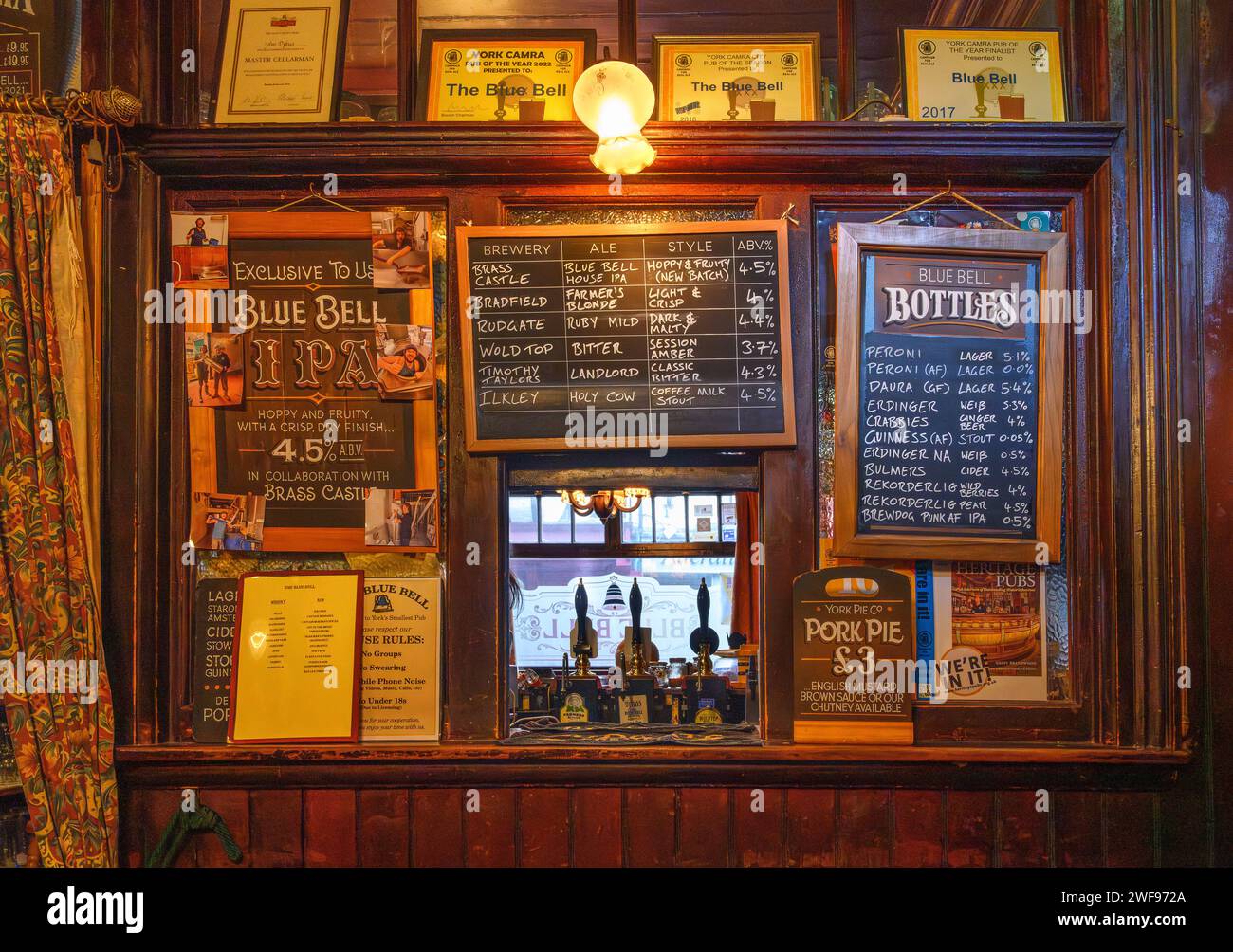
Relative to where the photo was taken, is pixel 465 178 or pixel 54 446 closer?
pixel 54 446

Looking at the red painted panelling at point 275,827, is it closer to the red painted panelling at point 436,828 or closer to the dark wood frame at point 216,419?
the red painted panelling at point 436,828

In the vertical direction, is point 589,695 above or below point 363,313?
below

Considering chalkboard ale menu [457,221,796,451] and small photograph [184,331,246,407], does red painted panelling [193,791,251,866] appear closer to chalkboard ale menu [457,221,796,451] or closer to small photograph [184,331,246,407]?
small photograph [184,331,246,407]

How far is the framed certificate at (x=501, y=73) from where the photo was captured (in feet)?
10.7

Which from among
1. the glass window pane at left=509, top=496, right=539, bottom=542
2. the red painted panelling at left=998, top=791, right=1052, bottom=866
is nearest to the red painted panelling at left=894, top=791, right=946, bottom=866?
the red painted panelling at left=998, top=791, right=1052, bottom=866

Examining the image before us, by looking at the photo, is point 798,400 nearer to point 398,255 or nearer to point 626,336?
point 626,336

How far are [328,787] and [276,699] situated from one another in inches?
15.2

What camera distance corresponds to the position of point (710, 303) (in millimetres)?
3154

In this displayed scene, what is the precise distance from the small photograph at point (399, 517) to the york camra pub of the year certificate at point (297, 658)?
0.19 m

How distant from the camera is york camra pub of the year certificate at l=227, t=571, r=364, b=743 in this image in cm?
308

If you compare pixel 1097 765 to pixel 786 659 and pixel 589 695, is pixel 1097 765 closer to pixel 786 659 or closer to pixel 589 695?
pixel 786 659

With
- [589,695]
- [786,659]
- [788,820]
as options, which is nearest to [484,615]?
[589,695]

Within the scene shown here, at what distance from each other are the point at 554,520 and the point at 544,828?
2.85 meters

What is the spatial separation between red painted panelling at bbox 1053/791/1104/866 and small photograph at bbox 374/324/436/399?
2847 mm
